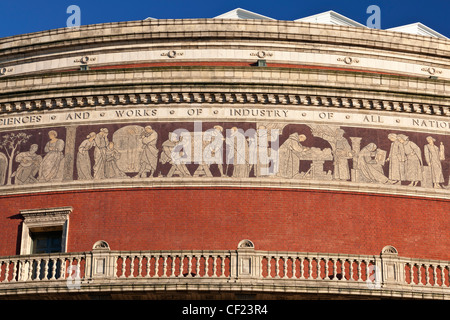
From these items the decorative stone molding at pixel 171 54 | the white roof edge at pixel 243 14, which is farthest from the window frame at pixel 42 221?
the white roof edge at pixel 243 14

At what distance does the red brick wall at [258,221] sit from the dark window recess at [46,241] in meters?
0.59

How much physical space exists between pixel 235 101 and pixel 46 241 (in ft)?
21.7

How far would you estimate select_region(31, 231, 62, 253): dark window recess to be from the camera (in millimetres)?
26516

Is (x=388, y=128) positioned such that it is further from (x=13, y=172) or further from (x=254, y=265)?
(x=13, y=172)

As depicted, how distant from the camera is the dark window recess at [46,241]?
1044 inches

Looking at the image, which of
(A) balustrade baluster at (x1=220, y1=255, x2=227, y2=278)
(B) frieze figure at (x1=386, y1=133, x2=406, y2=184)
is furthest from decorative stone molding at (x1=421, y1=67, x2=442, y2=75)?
(A) balustrade baluster at (x1=220, y1=255, x2=227, y2=278)

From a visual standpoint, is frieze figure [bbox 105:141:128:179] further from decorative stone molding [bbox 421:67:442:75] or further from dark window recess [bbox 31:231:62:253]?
decorative stone molding [bbox 421:67:442:75]

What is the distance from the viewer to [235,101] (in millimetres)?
27047

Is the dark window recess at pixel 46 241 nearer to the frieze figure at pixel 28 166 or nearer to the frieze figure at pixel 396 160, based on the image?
the frieze figure at pixel 28 166

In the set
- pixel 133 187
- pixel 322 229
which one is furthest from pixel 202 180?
pixel 322 229

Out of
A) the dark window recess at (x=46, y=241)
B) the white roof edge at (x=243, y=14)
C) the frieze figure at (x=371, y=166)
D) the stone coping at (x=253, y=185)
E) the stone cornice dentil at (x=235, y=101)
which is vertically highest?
the white roof edge at (x=243, y=14)

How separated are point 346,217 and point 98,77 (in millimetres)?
8327

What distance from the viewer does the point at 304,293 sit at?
22750 millimetres

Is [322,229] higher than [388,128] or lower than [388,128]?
lower
